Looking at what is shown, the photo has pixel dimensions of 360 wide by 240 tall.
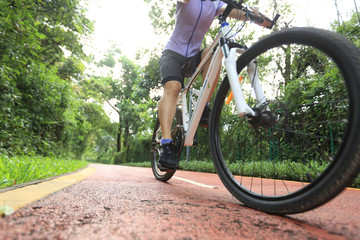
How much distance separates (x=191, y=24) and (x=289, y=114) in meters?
1.35

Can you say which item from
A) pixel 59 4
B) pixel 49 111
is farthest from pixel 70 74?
pixel 59 4

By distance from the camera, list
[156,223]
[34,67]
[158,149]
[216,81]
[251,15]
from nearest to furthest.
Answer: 1. [156,223]
2. [251,15]
3. [216,81]
4. [158,149]
5. [34,67]

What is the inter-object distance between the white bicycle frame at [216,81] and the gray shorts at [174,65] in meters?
0.16

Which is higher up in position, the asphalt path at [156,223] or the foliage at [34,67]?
the foliage at [34,67]

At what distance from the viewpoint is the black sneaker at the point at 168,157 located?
2.09 metres

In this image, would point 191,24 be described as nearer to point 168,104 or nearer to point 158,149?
point 168,104

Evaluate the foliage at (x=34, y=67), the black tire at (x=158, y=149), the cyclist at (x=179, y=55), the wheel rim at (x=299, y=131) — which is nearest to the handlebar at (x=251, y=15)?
the cyclist at (x=179, y=55)

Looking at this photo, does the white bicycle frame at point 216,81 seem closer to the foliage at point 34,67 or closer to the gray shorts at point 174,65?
the gray shorts at point 174,65

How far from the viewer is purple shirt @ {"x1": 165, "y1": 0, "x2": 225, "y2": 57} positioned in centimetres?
211

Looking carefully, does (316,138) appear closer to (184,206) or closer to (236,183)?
(236,183)

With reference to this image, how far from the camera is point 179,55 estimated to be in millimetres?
2299

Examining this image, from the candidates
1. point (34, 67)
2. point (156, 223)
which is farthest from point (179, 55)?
point (34, 67)

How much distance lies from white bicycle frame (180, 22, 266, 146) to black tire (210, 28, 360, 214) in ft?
0.24

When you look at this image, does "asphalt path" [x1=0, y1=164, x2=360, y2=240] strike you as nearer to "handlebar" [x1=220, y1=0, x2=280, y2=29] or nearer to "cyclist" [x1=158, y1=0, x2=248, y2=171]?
"cyclist" [x1=158, y1=0, x2=248, y2=171]
